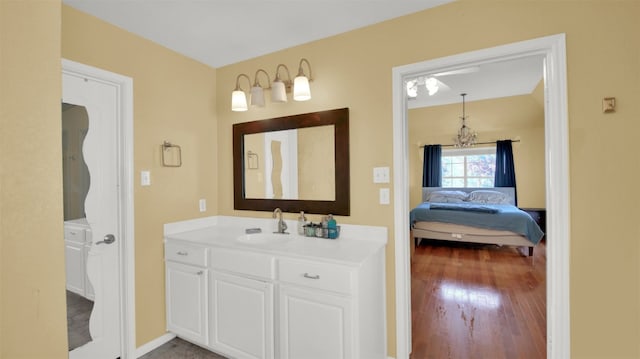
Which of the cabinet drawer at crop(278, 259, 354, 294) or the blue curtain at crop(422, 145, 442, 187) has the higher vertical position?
the blue curtain at crop(422, 145, 442, 187)

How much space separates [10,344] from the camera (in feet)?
1.62

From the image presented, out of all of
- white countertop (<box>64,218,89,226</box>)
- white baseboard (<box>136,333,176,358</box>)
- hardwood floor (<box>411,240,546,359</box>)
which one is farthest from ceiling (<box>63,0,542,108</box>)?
hardwood floor (<box>411,240,546,359</box>)

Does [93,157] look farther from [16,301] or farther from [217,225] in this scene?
[16,301]

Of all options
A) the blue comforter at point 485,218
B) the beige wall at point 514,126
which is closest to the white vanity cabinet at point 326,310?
the blue comforter at point 485,218

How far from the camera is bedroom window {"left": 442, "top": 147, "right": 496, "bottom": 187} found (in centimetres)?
616

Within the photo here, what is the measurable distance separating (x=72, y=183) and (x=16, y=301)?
1.79 m

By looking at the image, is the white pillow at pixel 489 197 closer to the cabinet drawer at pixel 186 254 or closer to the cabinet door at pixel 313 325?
the cabinet door at pixel 313 325

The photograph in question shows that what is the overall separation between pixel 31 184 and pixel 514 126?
271 inches

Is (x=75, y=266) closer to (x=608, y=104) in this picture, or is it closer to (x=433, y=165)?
(x=608, y=104)

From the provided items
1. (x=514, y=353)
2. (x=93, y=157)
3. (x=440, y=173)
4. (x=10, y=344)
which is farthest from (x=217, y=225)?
(x=440, y=173)

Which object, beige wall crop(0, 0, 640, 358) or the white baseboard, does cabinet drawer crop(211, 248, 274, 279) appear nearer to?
beige wall crop(0, 0, 640, 358)

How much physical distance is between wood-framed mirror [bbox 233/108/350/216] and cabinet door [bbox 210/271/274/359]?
0.74m

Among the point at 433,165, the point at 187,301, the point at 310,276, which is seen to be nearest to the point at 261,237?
the point at 187,301

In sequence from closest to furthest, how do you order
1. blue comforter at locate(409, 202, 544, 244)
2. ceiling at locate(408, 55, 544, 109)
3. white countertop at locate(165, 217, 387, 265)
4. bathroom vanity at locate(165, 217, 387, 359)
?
bathroom vanity at locate(165, 217, 387, 359) → white countertop at locate(165, 217, 387, 265) → ceiling at locate(408, 55, 544, 109) → blue comforter at locate(409, 202, 544, 244)
